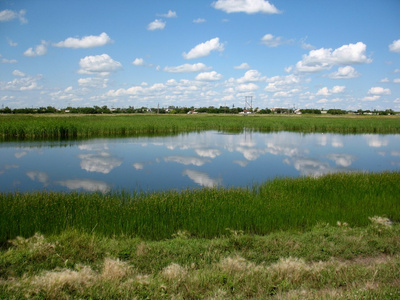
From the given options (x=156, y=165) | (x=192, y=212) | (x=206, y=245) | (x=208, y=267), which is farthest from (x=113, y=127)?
(x=208, y=267)

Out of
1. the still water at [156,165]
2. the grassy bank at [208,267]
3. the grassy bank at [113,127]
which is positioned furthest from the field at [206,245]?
the grassy bank at [113,127]

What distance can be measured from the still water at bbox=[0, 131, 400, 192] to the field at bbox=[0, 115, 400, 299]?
10.1 feet

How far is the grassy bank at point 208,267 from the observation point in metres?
3.97

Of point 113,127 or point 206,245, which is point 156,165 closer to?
point 206,245

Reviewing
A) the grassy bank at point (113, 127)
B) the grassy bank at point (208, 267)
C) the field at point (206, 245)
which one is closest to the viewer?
the grassy bank at point (208, 267)

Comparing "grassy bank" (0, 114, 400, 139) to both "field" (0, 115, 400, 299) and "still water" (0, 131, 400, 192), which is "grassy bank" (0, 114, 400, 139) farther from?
"field" (0, 115, 400, 299)

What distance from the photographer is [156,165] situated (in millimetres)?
15953

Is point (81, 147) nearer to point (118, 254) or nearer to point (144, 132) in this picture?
point (144, 132)

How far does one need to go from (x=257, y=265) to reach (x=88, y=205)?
4.28m

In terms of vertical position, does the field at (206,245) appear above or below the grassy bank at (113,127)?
below

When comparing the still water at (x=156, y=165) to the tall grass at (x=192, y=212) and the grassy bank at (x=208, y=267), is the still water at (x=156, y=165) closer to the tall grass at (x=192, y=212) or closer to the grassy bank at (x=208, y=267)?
the tall grass at (x=192, y=212)

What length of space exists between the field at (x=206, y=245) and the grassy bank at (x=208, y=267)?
2 centimetres

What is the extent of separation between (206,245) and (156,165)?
1068 cm

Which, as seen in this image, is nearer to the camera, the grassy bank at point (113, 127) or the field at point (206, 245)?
the field at point (206, 245)
